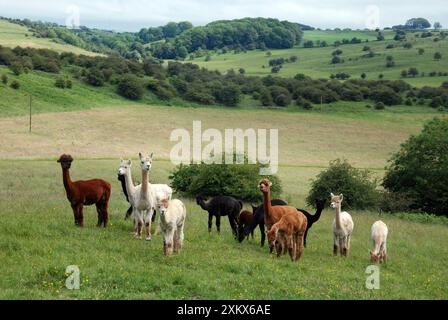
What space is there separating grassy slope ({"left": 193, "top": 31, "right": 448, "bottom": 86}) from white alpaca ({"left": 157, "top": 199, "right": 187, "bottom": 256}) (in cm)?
12107

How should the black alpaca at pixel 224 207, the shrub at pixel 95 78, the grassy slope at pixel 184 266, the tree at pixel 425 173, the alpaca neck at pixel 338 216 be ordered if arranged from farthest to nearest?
1. the shrub at pixel 95 78
2. the tree at pixel 425 173
3. the black alpaca at pixel 224 207
4. the alpaca neck at pixel 338 216
5. the grassy slope at pixel 184 266

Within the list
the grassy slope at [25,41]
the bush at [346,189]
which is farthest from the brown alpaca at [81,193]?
the grassy slope at [25,41]

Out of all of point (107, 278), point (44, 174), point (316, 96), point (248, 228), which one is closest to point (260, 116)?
point (316, 96)

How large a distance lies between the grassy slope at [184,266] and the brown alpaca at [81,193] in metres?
0.55

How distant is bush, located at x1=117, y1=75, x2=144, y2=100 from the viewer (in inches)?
3772

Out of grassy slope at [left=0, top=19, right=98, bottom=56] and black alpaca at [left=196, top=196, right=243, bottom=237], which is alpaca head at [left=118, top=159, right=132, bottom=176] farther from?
grassy slope at [left=0, top=19, right=98, bottom=56]

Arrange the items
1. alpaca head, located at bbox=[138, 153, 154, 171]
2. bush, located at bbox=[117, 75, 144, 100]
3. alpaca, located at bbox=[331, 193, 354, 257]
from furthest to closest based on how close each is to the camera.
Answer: bush, located at bbox=[117, 75, 144, 100] < alpaca, located at bbox=[331, 193, 354, 257] < alpaca head, located at bbox=[138, 153, 154, 171]

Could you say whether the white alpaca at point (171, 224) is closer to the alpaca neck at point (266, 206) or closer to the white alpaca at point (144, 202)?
the white alpaca at point (144, 202)

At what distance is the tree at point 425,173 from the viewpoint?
38.2m

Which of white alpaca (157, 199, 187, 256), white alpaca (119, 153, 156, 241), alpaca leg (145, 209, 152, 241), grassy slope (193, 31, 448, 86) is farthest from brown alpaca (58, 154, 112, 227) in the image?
grassy slope (193, 31, 448, 86)

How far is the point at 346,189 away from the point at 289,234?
2087cm

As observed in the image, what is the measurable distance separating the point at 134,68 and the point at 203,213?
89.9m

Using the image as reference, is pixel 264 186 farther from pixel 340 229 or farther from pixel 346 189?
pixel 346 189
